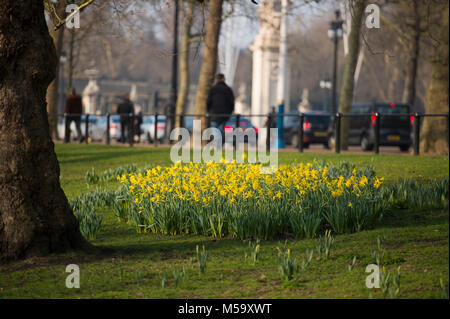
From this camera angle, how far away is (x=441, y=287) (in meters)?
5.15

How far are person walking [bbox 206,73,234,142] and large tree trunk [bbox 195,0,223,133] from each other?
1.26m

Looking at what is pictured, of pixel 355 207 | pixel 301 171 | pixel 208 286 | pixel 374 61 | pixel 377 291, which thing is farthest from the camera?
pixel 374 61

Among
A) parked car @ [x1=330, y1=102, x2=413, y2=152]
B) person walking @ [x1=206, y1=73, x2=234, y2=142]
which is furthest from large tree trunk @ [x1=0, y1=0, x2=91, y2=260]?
parked car @ [x1=330, y1=102, x2=413, y2=152]

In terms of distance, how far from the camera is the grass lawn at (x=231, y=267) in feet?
18.2

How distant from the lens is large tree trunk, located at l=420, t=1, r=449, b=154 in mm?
18609

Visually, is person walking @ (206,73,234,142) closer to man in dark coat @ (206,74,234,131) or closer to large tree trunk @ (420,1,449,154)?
man in dark coat @ (206,74,234,131)

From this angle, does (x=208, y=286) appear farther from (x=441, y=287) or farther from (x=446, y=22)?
(x=446, y=22)

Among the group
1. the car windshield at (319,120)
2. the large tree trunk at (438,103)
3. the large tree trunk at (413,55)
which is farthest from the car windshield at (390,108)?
the large tree trunk at (438,103)

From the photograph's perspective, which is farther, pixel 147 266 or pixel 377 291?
pixel 147 266

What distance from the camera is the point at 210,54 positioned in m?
21.4

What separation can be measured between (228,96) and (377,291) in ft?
46.1

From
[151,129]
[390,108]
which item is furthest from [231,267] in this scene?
[151,129]
